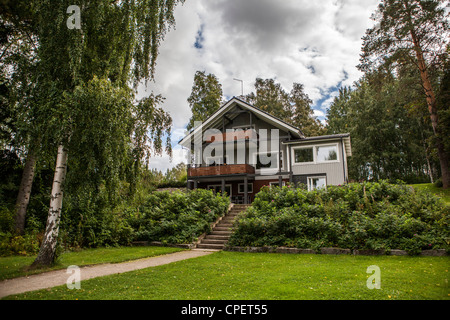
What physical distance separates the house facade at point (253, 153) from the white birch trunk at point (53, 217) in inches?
534

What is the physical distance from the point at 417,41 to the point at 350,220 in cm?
1824

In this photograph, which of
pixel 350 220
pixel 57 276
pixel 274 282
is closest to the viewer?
pixel 274 282

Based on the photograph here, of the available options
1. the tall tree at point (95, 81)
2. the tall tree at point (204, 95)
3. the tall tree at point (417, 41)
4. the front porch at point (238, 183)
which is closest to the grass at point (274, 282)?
the tall tree at point (95, 81)

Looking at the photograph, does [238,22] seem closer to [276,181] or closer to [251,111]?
[251,111]

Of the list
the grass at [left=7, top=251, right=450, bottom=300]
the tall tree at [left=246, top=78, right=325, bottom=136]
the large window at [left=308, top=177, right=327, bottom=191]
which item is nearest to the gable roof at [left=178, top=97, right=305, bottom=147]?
the large window at [left=308, top=177, right=327, bottom=191]

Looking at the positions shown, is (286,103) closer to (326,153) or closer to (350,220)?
(326,153)

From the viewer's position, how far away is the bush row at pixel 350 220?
336 inches

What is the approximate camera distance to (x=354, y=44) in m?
23.6

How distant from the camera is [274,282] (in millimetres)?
5297

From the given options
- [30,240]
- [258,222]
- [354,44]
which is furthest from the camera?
[354,44]

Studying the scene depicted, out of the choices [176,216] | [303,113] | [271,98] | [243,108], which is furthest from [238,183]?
[271,98]

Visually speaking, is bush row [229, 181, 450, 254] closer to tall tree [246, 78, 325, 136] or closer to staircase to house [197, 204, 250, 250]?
staircase to house [197, 204, 250, 250]
